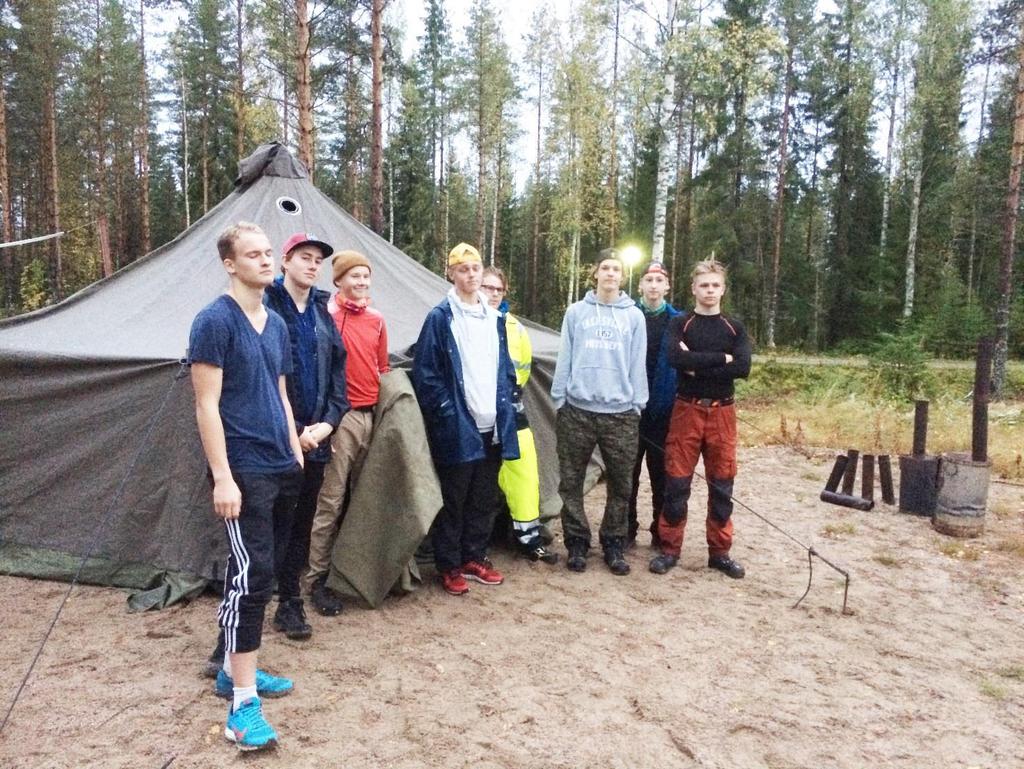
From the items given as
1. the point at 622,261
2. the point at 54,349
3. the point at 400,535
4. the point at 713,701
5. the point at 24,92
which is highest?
the point at 24,92

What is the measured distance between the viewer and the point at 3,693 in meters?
2.40

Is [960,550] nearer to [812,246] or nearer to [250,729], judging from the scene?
[250,729]

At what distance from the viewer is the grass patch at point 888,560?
4.05 metres

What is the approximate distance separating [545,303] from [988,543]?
78.8 feet

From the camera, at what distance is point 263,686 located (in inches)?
95.7

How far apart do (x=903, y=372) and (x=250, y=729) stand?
11071 millimetres

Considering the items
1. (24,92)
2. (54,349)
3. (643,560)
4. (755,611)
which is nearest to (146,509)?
(54,349)

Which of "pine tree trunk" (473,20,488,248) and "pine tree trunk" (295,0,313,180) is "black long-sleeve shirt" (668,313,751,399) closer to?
"pine tree trunk" (295,0,313,180)

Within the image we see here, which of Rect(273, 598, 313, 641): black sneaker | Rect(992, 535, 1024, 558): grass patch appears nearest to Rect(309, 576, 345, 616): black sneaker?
Rect(273, 598, 313, 641): black sneaker

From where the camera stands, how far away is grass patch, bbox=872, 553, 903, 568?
160 inches

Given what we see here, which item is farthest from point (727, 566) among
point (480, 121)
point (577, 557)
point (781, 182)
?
point (480, 121)

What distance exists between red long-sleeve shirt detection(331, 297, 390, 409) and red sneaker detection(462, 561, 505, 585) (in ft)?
3.33

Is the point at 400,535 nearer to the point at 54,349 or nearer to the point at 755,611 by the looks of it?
the point at 755,611

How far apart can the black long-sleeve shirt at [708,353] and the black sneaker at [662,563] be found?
0.90m
